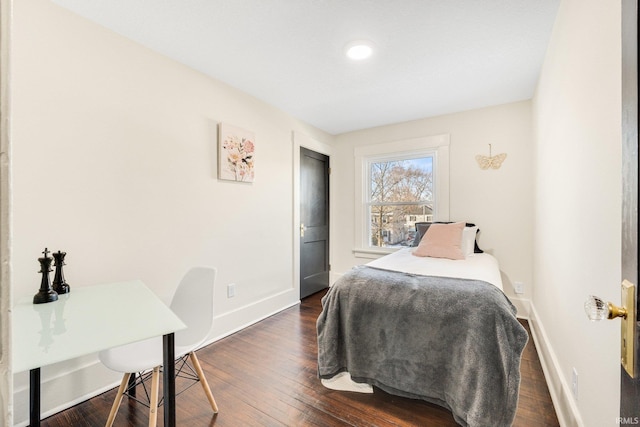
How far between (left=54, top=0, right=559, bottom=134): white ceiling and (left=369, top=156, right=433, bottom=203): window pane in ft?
3.06

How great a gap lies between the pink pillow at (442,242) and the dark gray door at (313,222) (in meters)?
1.47

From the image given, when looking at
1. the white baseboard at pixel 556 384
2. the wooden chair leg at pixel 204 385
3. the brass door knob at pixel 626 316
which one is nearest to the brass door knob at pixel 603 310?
the brass door knob at pixel 626 316

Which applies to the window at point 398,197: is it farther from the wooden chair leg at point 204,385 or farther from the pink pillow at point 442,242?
the wooden chair leg at point 204,385

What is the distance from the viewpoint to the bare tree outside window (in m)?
3.67

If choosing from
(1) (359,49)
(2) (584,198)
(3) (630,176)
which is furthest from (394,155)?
(3) (630,176)

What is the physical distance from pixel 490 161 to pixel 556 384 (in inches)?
88.8

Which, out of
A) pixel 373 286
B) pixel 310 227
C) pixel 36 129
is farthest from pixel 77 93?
pixel 310 227

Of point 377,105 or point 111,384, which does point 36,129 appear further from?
point 377,105

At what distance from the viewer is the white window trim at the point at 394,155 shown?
11.4 ft

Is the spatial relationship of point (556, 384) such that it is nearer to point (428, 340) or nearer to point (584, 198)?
point (428, 340)

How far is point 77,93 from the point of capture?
176 cm

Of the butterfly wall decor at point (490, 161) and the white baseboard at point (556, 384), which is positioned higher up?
the butterfly wall decor at point (490, 161)

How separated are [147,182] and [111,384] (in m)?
1.38

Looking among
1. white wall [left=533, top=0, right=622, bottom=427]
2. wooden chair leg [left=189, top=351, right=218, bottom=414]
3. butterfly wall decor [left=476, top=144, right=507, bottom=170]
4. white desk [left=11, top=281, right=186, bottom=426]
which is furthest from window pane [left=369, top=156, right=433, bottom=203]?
white desk [left=11, top=281, right=186, bottom=426]
